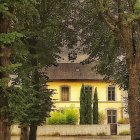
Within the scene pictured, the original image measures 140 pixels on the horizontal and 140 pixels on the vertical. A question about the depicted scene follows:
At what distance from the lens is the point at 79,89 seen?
197 feet

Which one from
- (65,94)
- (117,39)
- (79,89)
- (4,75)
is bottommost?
(4,75)

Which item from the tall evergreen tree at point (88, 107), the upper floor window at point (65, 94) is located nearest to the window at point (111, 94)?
the upper floor window at point (65, 94)

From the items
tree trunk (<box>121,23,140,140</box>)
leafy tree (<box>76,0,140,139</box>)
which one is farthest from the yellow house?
tree trunk (<box>121,23,140,140</box>)

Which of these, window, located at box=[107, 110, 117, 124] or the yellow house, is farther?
the yellow house

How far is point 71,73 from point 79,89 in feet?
7.35

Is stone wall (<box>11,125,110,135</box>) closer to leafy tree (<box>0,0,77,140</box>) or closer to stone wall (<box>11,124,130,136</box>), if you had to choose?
stone wall (<box>11,124,130,136</box>)

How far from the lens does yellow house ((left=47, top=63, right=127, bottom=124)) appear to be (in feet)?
196

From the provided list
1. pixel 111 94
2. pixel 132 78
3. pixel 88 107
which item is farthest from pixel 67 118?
pixel 132 78

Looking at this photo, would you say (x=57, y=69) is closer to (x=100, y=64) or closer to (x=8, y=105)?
(x=100, y=64)

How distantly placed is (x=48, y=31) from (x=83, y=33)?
581 cm

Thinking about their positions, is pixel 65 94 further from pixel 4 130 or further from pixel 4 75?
pixel 4 75

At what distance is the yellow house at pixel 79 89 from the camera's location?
5975 centimetres

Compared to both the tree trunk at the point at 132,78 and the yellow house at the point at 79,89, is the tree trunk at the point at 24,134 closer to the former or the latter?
the tree trunk at the point at 132,78

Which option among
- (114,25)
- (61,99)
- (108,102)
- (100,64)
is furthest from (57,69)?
(114,25)
